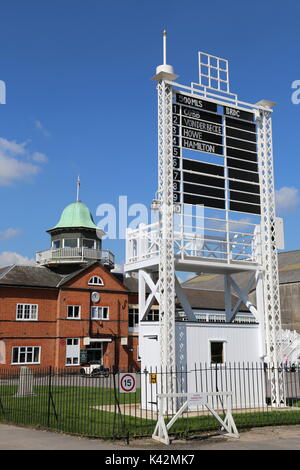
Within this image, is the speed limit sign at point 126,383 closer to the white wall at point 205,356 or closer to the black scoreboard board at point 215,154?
the white wall at point 205,356

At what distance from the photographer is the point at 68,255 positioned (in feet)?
149

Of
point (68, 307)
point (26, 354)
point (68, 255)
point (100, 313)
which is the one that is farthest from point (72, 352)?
point (68, 255)

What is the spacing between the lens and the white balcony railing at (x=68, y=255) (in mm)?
45250

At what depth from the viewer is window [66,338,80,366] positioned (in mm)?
41081

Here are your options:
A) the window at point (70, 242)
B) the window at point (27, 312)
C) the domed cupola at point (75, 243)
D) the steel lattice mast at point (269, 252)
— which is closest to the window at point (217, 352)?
the steel lattice mast at point (269, 252)

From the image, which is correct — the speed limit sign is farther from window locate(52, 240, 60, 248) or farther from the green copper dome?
window locate(52, 240, 60, 248)

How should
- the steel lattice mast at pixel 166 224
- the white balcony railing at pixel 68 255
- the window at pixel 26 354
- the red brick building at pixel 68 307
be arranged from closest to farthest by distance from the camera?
1. the steel lattice mast at pixel 166 224
2. the window at pixel 26 354
3. the red brick building at pixel 68 307
4. the white balcony railing at pixel 68 255

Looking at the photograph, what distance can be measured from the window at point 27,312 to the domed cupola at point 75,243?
225 inches

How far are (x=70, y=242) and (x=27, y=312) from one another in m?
8.80

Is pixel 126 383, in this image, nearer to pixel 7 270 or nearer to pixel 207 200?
pixel 207 200

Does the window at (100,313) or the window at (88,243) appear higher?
the window at (88,243)

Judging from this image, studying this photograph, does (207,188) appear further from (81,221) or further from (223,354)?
(81,221)

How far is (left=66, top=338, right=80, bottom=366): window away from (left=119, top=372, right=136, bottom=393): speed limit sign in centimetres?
2962
